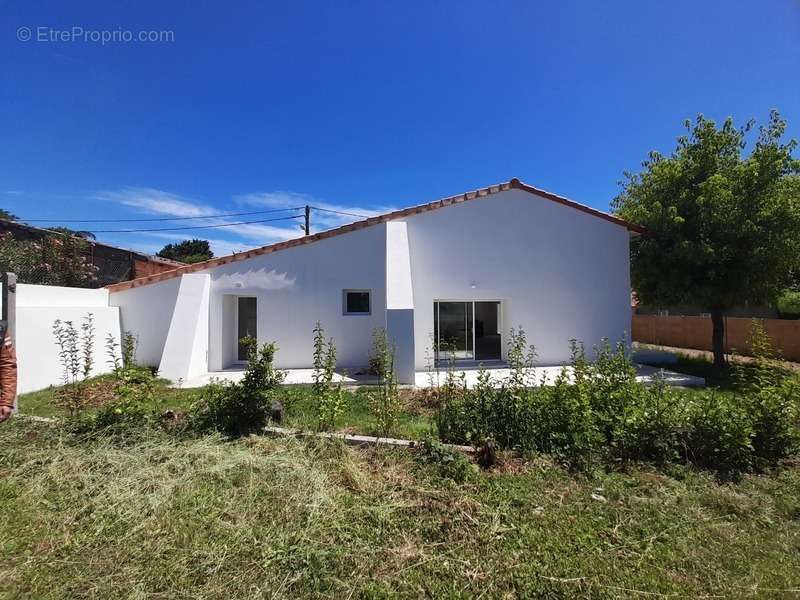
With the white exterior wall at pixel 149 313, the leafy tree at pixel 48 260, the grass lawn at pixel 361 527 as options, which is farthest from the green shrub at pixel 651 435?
the leafy tree at pixel 48 260

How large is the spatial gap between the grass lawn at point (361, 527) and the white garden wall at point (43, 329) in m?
4.79

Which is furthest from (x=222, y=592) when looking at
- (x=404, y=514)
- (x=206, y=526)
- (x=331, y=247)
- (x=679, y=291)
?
(x=679, y=291)

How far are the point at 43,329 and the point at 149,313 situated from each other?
2.67 meters

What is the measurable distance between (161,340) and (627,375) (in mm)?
11934

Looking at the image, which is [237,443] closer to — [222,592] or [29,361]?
[222,592]

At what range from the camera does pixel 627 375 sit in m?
5.53

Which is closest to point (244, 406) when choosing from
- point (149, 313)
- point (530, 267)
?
point (149, 313)

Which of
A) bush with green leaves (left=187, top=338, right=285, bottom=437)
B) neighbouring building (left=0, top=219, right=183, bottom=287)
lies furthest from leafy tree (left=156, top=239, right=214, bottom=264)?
bush with green leaves (left=187, top=338, right=285, bottom=437)

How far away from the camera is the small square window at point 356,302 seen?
38.9 feet

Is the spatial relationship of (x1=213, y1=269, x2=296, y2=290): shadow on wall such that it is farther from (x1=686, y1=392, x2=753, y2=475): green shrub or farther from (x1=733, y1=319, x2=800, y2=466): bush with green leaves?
(x1=733, y1=319, x2=800, y2=466): bush with green leaves

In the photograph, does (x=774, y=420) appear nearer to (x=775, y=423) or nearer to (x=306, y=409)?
(x=775, y=423)

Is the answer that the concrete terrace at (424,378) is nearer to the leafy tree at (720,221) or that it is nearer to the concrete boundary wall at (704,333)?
the leafy tree at (720,221)

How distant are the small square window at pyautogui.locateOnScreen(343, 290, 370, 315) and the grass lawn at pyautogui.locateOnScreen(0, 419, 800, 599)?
7299mm

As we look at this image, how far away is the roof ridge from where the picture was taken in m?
11.0
